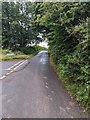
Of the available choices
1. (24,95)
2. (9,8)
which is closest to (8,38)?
(9,8)

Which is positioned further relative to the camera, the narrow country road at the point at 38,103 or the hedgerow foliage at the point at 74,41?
the hedgerow foliage at the point at 74,41

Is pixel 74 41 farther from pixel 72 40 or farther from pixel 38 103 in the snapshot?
pixel 38 103

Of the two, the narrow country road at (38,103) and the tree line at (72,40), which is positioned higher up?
the tree line at (72,40)

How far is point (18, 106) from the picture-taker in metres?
5.47

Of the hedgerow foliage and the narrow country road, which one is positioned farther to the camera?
the hedgerow foliage

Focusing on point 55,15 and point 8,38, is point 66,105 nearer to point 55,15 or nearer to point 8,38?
point 55,15

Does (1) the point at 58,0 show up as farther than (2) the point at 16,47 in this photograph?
No

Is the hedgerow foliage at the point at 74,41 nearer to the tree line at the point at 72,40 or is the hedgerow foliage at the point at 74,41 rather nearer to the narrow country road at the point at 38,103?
the tree line at the point at 72,40

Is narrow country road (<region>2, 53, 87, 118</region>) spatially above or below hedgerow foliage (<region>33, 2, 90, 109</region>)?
below

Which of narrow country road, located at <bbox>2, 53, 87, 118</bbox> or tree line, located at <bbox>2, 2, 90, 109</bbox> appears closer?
narrow country road, located at <bbox>2, 53, 87, 118</bbox>

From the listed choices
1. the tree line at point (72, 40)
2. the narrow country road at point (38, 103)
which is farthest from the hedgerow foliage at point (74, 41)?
the narrow country road at point (38, 103)

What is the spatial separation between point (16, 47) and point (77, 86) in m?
33.1

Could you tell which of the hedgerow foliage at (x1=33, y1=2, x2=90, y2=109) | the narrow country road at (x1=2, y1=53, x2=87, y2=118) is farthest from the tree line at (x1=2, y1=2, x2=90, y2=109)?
the narrow country road at (x1=2, y1=53, x2=87, y2=118)

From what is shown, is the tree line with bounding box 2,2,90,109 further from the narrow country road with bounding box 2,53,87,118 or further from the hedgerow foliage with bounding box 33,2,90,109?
the narrow country road with bounding box 2,53,87,118
